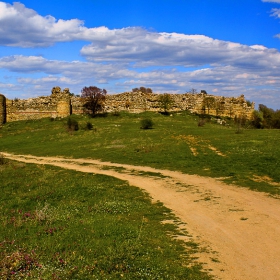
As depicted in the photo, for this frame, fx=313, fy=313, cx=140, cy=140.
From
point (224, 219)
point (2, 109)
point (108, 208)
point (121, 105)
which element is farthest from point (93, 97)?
point (224, 219)

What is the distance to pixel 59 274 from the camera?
6.22 m

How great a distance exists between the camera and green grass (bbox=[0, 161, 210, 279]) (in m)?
6.38

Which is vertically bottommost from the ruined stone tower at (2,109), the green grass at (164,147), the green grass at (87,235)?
the green grass at (87,235)

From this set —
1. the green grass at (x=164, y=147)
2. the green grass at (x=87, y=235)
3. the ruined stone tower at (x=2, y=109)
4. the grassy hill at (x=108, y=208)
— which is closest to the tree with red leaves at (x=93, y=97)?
the green grass at (x=164, y=147)

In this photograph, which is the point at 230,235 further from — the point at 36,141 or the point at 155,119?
the point at 155,119

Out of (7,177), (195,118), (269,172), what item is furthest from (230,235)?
(195,118)

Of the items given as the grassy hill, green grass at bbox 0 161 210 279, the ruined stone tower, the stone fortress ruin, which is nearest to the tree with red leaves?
the stone fortress ruin

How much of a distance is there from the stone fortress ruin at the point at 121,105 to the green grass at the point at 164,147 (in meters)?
5.03

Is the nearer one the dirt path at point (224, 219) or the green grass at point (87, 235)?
the green grass at point (87, 235)

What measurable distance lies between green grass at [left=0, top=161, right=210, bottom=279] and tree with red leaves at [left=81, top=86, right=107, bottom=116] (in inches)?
1210

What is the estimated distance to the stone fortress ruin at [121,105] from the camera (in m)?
42.9

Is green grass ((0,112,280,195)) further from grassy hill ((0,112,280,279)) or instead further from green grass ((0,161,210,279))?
green grass ((0,161,210,279))

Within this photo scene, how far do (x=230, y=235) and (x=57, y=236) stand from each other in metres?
4.53

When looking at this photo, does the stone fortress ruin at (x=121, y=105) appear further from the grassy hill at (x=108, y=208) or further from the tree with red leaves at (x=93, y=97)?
the grassy hill at (x=108, y=208)
